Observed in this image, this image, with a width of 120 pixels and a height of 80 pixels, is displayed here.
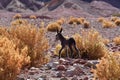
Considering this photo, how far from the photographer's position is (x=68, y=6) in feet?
330

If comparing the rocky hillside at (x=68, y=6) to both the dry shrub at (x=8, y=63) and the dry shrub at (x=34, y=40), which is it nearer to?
the dry shrub at (x=34, y=40)

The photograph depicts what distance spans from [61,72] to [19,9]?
101 meters

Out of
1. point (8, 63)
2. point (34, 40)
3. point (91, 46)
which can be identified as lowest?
point (91, 46)

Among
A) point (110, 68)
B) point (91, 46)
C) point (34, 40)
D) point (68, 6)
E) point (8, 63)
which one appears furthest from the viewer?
point (68, 6)

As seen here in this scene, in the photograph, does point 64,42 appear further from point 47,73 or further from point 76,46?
point 47,73

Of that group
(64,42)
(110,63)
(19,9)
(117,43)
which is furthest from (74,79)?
(19,9)

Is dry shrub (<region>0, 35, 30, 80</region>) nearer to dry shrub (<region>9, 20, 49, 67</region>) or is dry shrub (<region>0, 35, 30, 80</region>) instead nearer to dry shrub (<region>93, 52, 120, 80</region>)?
dry shrub (<region>93, 52, 120, 80</region>)

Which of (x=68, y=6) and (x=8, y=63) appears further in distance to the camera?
(x=68, y=6)

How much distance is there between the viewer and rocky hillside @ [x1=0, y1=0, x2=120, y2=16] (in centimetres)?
9863

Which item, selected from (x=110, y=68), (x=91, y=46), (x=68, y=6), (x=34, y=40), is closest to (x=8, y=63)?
(x=110, y=68)

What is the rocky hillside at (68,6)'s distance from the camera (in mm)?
98631

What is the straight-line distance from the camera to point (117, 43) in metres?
19.8

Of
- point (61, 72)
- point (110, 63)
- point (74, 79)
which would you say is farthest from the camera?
point (61, 72)

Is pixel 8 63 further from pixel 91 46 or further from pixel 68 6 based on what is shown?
pixel 68 6
